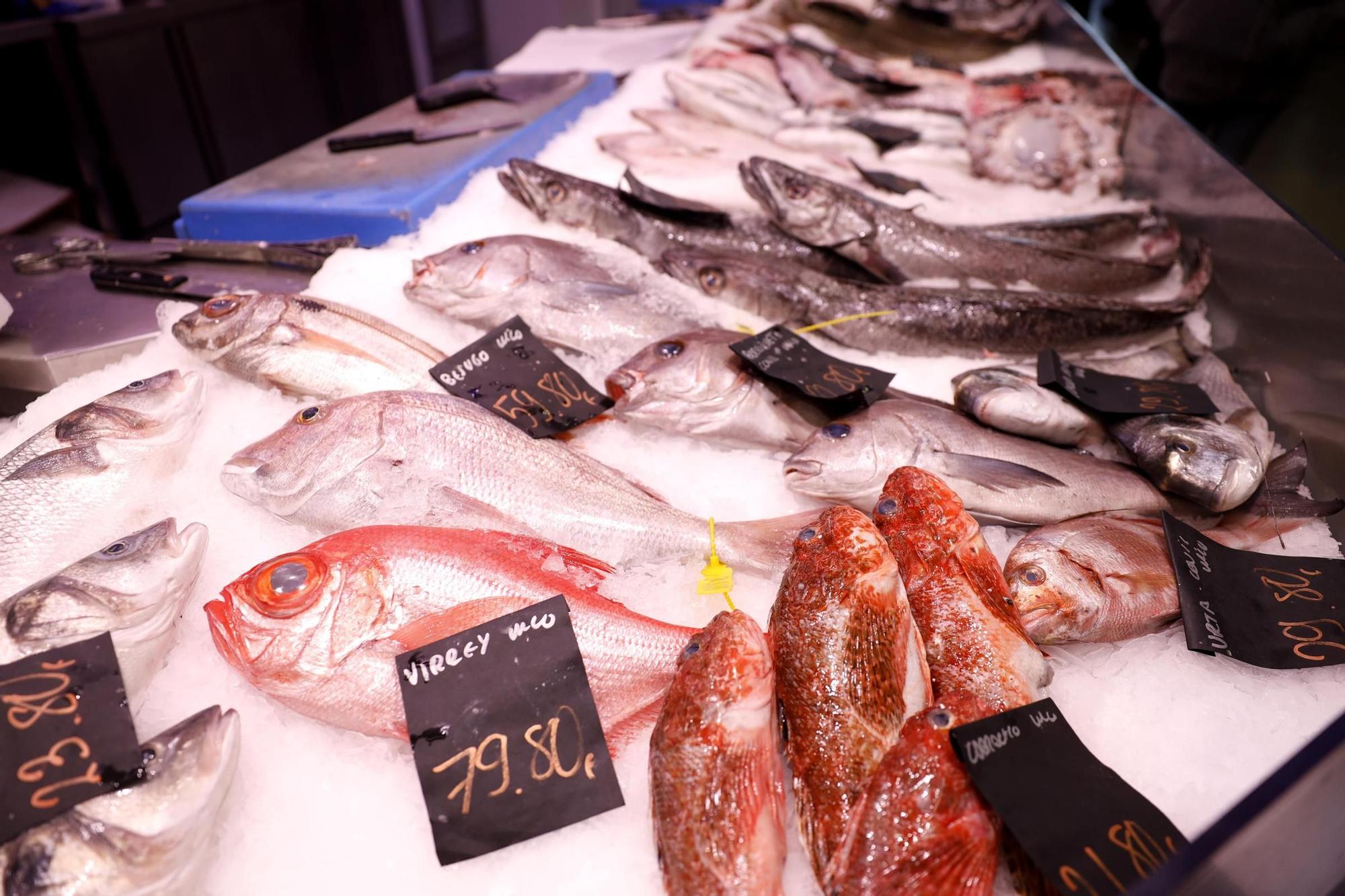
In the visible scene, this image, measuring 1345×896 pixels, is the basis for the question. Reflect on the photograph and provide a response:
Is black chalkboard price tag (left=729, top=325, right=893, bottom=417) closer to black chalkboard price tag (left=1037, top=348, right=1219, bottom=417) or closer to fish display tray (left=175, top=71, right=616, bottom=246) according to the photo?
black chalkboard price tag (left=1037, top=348, right=1219, bottom=417)

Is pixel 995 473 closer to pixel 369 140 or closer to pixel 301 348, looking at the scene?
pixel 301 348

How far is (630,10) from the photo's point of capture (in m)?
9.59

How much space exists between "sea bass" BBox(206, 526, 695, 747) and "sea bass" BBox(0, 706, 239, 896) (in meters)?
0.17

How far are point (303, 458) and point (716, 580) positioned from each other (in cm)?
102

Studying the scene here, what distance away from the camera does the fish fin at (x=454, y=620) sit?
1.46 m

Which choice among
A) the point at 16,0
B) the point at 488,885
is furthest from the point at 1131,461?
the point at 16,0

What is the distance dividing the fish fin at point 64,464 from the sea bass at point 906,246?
7.70 ft

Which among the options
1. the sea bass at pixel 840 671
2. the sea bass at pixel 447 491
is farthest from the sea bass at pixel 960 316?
the sea bass at pixel 840 671

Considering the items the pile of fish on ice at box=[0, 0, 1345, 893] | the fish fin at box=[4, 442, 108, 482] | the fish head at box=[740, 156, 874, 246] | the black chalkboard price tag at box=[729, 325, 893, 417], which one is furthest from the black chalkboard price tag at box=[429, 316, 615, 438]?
the fish head at box=[740, 156, 874, 246]

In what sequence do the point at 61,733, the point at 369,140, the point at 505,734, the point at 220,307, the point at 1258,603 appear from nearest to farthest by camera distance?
the point at 61,733, the point at 505,734, the point at 1258,603, the point at 220,307, the point at 369,140

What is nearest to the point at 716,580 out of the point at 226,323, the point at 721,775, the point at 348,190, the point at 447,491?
the point at 721,775

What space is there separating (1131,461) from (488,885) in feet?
6.23

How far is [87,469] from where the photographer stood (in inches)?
71.4

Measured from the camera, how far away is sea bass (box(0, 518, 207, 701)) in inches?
54.5
